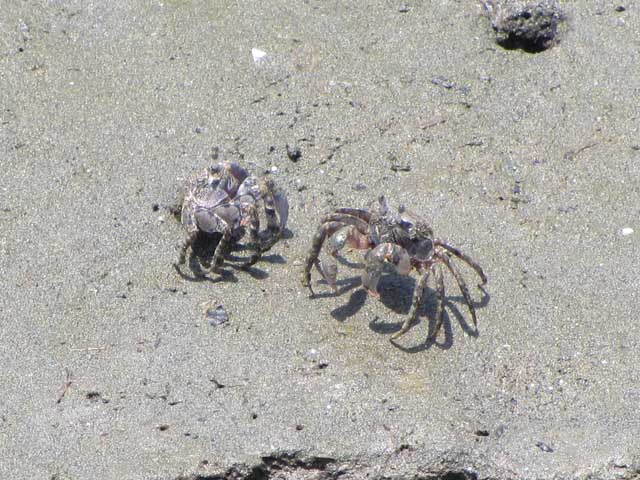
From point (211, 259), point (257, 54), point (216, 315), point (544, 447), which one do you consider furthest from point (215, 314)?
point (257, 54)

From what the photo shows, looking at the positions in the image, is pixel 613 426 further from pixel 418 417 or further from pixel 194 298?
pixel 194 298

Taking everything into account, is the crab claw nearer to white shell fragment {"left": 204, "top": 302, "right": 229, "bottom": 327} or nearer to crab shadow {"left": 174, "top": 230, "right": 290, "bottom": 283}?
crab shadow {"left": 174, "top": 230, "right": 290, "bottom": 283}

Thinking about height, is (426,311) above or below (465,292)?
below

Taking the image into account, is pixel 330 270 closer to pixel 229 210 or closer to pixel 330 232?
pixel 330 232

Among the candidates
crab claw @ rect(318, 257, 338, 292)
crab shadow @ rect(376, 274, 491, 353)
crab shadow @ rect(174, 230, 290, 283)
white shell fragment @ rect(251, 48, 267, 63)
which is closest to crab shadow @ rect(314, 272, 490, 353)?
crab shadow @ rect(376, 274, 491, 353)

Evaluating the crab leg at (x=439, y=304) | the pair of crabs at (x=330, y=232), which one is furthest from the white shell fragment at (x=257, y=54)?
the crab leg at (x=439, y=304)

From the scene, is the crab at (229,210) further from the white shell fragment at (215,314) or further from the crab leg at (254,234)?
→ the white shell fragment at (215,314)

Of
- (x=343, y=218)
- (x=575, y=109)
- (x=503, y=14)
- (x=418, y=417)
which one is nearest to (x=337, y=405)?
(x=418, y=417)
